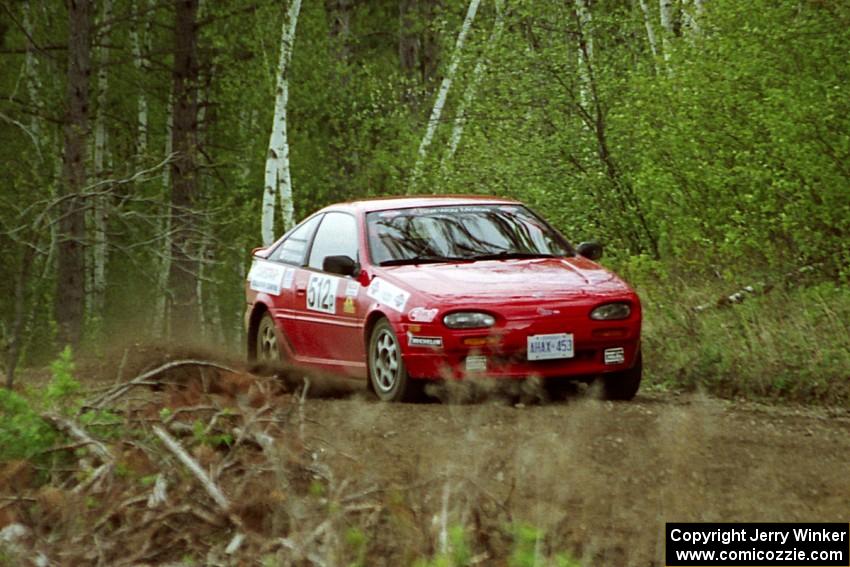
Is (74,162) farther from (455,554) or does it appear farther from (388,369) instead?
(455,554)

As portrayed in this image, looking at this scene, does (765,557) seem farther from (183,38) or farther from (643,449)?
(183,38)

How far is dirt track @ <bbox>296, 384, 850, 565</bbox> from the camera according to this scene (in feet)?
22.7

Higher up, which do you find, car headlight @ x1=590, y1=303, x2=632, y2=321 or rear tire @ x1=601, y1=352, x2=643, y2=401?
car headlight @ x1=590, y1=303, x2=632, y2=321

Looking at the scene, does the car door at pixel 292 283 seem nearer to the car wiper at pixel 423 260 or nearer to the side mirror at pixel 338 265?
the side mirror at pixel 338 265

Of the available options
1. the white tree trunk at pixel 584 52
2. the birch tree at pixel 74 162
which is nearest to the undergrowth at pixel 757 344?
the white tree trunk at pixel 584 52

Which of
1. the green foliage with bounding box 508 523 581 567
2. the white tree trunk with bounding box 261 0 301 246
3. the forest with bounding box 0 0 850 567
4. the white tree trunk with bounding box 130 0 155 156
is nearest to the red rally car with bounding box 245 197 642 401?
the forest with bounding box 0 0 850 567

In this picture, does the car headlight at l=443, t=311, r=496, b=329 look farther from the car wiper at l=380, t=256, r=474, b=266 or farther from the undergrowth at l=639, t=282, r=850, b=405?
the undergrowth at l=639, t=282, r=850, b=405

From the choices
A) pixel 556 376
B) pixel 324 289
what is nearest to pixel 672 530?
pixel 556 376

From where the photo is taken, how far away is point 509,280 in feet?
38.7

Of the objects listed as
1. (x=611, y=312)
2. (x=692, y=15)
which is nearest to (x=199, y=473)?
(x=611, y=312)

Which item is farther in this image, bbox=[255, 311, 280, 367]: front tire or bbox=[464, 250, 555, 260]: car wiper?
bbox=[255, 311, 280, 367]: front tire

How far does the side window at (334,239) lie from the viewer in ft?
Answer: 42.4

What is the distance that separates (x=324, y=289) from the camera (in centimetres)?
1294

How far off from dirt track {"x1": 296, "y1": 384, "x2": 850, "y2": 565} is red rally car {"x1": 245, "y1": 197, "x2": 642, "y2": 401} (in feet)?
1.77
